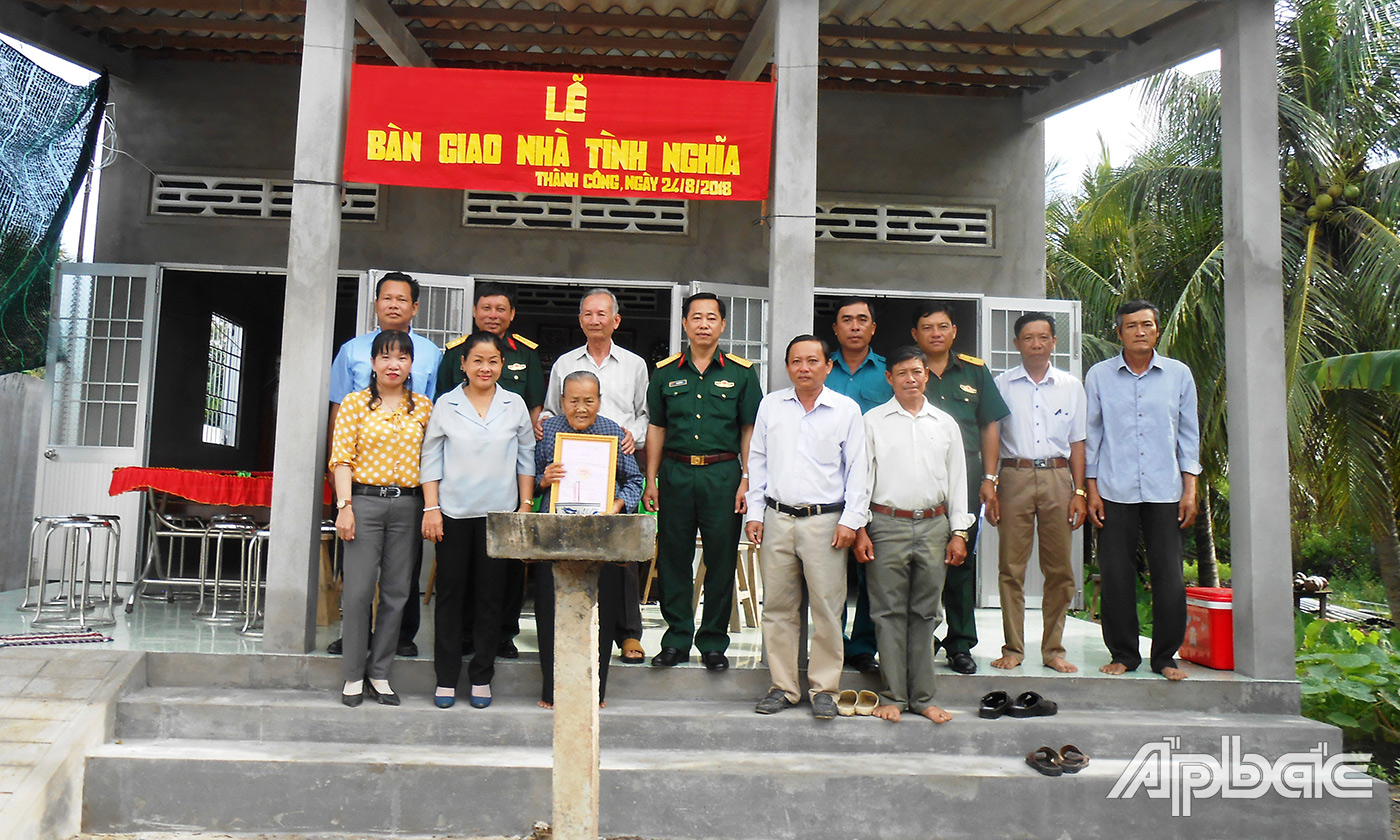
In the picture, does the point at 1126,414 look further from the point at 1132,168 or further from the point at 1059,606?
the point at 1132,168

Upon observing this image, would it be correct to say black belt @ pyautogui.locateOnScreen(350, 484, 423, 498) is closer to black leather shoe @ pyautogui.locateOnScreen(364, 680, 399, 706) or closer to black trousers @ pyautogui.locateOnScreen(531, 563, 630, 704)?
black trousers @ pyautogui.locateOnScreen(531, 563, 630, 704)

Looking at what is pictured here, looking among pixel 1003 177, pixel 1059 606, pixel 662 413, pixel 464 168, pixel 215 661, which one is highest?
pixel 1003 177

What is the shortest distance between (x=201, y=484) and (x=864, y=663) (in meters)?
4.09

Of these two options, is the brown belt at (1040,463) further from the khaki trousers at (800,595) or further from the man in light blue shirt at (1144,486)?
the khaki trousers at (800,595)

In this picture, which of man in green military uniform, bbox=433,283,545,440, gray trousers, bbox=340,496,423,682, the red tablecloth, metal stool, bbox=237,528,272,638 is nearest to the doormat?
metal stool, bbox=237,528,272,638

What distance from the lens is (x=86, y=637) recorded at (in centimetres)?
502

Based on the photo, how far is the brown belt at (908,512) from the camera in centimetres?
449

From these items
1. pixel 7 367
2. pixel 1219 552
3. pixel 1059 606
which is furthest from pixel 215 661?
pixel 1219 552

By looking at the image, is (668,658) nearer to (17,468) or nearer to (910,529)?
(910,529)

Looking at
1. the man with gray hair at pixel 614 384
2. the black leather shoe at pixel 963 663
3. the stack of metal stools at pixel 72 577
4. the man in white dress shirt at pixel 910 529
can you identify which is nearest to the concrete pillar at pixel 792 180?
the man in white dress shirt at pixel 910 529

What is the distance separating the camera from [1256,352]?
5.15 metres

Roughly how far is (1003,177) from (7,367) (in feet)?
24.5

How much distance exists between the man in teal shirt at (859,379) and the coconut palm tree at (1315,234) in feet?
16.8

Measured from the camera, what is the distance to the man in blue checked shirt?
14.3ft
